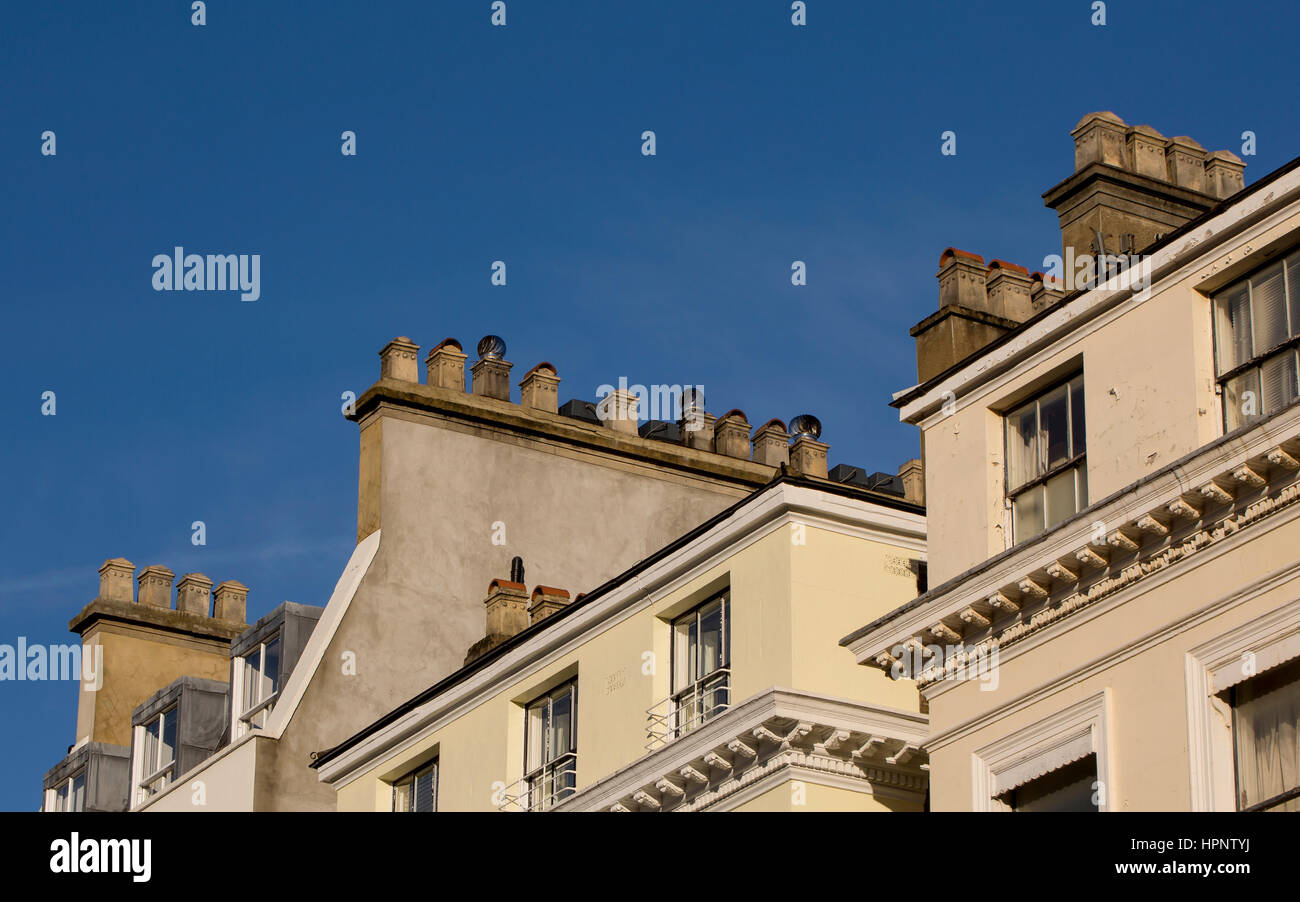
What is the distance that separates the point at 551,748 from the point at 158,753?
48.9 feet

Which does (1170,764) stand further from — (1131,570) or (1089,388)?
(1089,388)

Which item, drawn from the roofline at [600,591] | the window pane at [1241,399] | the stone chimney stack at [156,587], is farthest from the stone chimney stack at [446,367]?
the window pane at [1241,399]

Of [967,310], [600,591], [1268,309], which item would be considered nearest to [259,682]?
[600,591]

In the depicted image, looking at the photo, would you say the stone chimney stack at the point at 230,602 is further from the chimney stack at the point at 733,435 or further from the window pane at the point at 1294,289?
the window pane at the point at 1294,289

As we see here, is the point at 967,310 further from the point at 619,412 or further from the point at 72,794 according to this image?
the point at 72,794

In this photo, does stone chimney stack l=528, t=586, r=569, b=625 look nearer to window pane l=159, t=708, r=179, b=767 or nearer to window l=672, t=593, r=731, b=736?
window l=672, t=593, r=731, b=736

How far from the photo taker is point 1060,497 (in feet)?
94.5

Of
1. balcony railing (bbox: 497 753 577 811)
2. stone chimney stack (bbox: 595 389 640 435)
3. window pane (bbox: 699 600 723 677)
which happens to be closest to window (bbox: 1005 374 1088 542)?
window pane (bbox: 699 600 723 677)

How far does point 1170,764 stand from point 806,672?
22.2ft

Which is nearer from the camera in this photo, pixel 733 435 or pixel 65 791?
pixel 733 435

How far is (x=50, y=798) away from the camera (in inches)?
2114

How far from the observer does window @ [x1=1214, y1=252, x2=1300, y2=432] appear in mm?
26328

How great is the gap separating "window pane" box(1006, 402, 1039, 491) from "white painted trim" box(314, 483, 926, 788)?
3.45 meters

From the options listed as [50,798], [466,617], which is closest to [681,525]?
[466,617]
